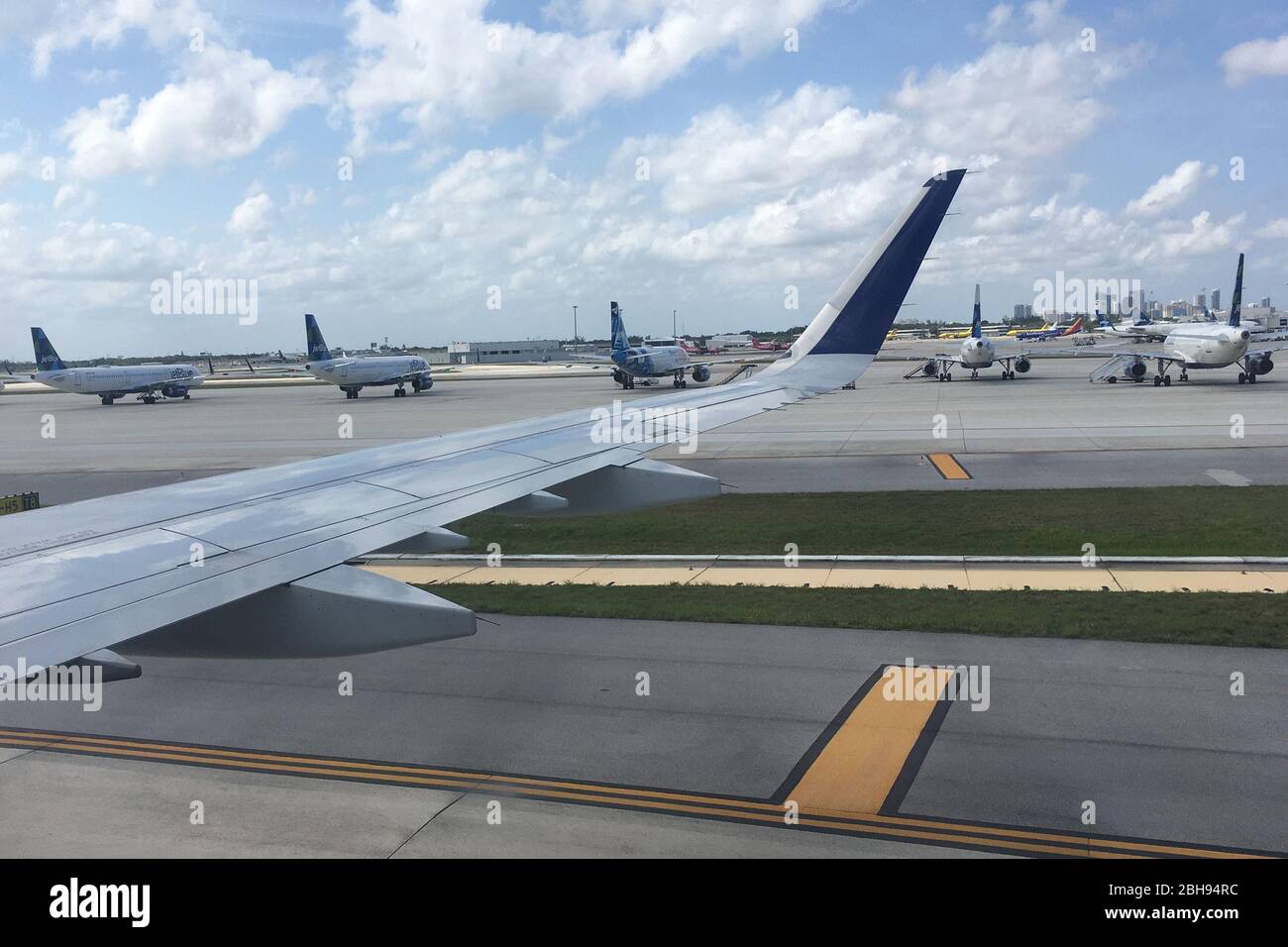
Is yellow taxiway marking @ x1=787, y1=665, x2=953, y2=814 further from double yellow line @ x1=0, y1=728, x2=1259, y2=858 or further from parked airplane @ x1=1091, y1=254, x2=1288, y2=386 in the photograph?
parked airplane @ x1=1091, y1=254, x2=1288, y2=386

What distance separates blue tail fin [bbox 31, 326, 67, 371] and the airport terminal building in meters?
74.8

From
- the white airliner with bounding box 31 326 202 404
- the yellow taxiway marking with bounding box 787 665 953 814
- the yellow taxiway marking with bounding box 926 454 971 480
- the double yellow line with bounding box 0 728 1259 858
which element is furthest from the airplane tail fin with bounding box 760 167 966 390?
the white airliner with bounding box 31 326 202 404

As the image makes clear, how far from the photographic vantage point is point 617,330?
64250 mm

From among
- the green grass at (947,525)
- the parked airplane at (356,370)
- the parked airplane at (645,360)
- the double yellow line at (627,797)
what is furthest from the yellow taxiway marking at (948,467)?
the parked airplane at (356,370)

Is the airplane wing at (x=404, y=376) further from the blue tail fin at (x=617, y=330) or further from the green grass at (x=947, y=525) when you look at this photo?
the green grass at (x=947, y=525)

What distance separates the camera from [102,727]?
9906 millimetres

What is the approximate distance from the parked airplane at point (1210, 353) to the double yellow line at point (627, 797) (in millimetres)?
51215

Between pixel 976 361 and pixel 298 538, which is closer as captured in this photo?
pixel 298 538

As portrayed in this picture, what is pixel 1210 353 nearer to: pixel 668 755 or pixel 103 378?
pixel 668 755

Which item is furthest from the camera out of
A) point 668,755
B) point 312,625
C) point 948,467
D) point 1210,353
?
point 1210,353

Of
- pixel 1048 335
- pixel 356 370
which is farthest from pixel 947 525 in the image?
pixel 1048 335

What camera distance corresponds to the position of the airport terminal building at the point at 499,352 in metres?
149

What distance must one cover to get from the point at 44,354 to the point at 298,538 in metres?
79.9
